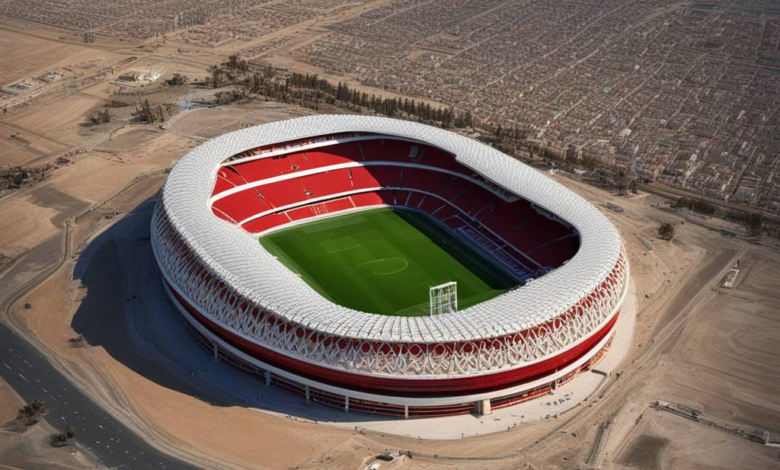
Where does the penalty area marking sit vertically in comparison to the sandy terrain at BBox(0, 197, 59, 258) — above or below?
above

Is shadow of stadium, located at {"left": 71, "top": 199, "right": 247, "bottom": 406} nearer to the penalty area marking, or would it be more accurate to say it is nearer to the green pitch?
the green pitch

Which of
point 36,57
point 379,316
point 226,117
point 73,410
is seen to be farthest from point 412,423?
point 36,57

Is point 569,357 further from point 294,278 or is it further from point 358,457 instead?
point 294,278

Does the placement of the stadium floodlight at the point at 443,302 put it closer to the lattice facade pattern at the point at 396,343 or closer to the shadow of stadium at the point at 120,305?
the lattice facade pattern at the point at 396,343

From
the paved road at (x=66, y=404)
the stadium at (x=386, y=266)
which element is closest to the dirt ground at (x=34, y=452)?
the paved road at (x=66, y=404)

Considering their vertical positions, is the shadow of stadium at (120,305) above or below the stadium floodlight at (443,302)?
below

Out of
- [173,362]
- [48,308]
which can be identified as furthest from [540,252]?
[48,308]

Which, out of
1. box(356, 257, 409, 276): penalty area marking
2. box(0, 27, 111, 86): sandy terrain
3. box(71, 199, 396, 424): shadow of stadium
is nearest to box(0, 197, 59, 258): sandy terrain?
box(71, 199, 396, 424): shadow of stadium

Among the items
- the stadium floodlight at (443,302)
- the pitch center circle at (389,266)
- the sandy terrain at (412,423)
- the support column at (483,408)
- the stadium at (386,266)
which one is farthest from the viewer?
the pitch center circle at (389,266)
